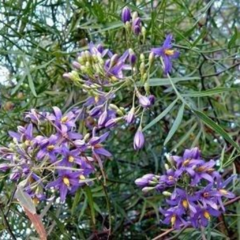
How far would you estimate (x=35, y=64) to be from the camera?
3.47ft

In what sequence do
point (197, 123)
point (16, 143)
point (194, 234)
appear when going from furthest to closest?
point (197, 123) → point (194, 234) → point (16, 143)

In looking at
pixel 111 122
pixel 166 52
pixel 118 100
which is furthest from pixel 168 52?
pixel 118 100

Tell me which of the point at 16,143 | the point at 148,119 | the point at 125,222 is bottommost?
the point at 125,222

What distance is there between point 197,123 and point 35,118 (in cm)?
35

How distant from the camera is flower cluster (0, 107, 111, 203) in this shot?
722mm

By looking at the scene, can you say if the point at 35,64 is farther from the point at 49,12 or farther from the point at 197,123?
the point at 197,123

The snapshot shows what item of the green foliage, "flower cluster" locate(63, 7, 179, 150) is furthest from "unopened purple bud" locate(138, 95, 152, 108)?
the green foliage

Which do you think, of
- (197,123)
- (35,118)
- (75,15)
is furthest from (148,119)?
(35,118)

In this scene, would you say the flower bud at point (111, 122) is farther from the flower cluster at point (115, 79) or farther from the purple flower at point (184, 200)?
the purple flower at point (184, 200)

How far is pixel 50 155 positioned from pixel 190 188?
0.17 metres

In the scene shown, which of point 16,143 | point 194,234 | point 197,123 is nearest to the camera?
point 16,143

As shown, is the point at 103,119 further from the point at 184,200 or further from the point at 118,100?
the point at 118,100

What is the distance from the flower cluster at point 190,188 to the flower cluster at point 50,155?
75 mm

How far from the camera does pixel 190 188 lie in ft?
2.54
